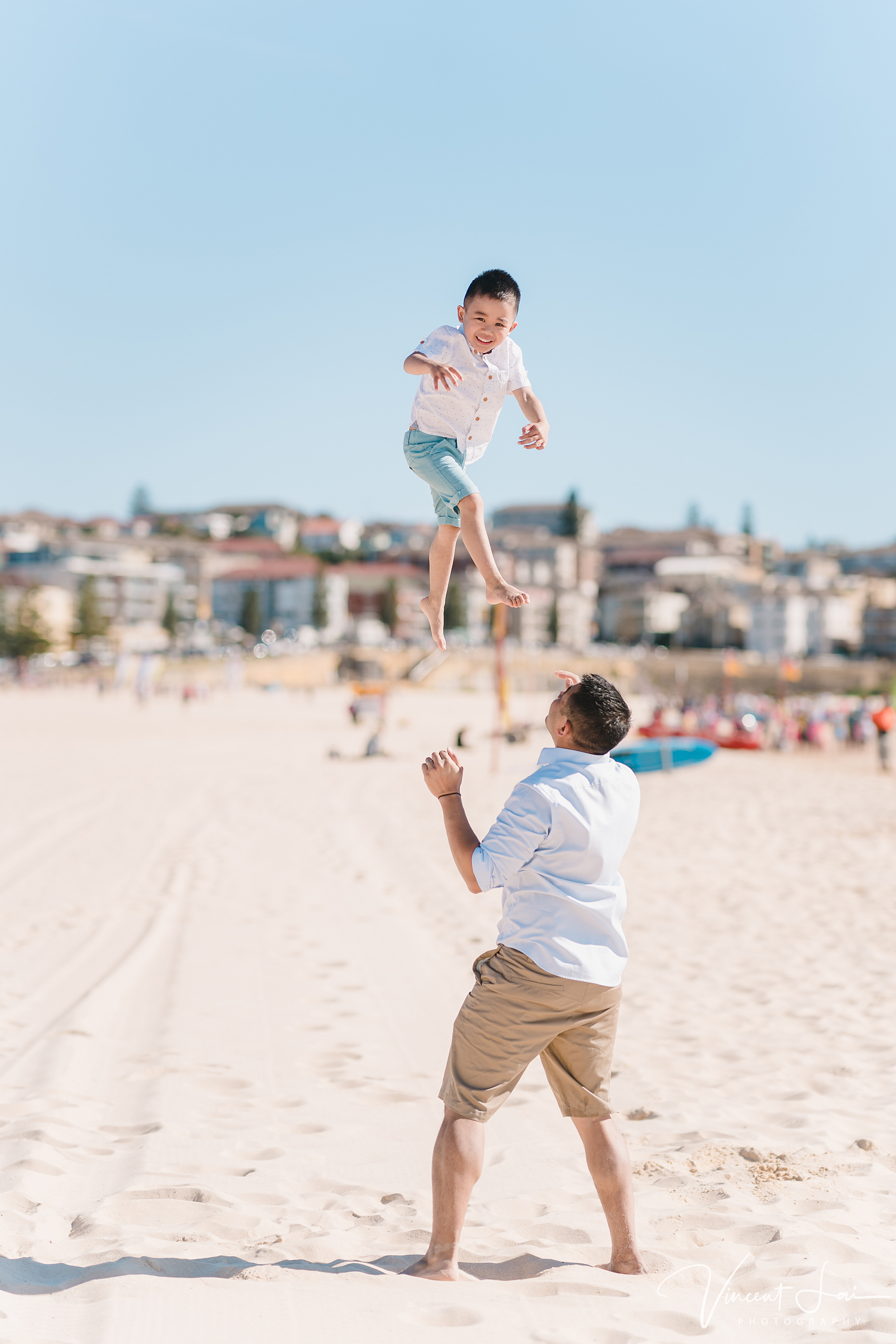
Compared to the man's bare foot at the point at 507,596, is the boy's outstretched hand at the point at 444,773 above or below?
below

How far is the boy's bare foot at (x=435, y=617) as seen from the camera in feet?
9.93

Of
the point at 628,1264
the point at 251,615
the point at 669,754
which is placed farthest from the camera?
the point at 251,615

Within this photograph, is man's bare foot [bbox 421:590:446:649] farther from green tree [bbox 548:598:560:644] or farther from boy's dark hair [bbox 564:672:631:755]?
green tree [bbox 548:598:560:644]

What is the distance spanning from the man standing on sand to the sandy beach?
61cm

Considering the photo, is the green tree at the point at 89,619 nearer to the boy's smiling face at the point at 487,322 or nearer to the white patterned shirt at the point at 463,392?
the white patterned shirt at the point at 463,392

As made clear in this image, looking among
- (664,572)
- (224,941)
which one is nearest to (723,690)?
(664,572)

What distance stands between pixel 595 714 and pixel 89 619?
3492 inches

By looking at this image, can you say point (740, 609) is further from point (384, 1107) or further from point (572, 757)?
point (572, 757)

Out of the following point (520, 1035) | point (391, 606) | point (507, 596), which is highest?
point (391, 606)

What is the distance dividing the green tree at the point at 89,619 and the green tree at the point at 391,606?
86.3ft

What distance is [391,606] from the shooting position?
97.9 meters

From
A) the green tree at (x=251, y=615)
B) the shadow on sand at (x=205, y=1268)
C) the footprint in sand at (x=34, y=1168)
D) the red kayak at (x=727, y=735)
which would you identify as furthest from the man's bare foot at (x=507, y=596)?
the green tree at (x=251, y=615)

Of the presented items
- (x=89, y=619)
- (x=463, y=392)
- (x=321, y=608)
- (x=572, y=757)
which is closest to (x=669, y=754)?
(x=572, y=757)

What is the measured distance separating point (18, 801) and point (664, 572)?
104 meters
